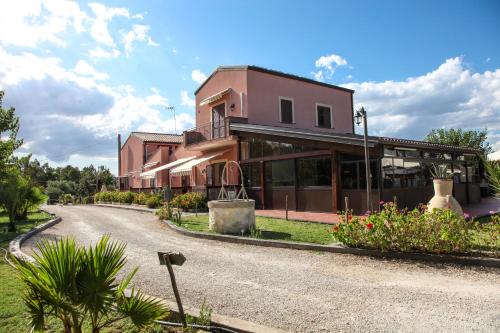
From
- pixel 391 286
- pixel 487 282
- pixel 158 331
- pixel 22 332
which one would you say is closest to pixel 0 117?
pixel 22 332

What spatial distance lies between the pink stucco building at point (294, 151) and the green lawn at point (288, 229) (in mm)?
1350

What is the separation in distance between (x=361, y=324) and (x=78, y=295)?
3.22 m

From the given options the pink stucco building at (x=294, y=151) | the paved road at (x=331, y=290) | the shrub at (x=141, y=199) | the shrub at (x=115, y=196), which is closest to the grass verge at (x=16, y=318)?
the paved road at (x=331, y=290)

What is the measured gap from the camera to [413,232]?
25.8 feet

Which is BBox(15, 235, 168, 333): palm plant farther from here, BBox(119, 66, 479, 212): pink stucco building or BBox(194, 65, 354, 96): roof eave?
BBox(194, 65, 354, 96): roof eave

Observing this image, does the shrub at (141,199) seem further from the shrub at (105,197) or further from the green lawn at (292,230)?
the green lawn at (292,230)

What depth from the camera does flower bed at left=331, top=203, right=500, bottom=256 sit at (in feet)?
24.7

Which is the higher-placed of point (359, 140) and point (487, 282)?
point (359, 140)

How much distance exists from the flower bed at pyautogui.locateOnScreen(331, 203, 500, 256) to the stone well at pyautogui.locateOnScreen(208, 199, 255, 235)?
3.94 m

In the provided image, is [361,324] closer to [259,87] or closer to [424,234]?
[424,234]

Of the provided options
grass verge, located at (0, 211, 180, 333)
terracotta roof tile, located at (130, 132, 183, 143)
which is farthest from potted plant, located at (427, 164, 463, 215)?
terracotta roof tile, located at (130, 132, 183, 143)

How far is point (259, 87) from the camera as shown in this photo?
23922 mm

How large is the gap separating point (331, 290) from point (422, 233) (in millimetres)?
3142

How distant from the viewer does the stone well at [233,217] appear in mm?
11781
